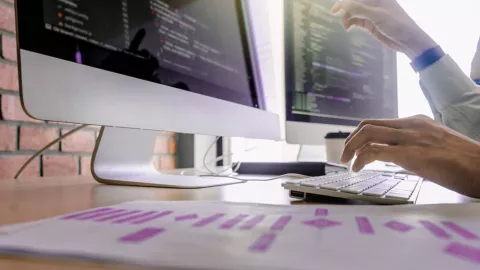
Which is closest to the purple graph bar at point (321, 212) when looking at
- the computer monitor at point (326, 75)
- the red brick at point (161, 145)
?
the computer monitor at point (326, 75)

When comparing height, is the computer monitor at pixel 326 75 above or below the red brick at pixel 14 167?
above

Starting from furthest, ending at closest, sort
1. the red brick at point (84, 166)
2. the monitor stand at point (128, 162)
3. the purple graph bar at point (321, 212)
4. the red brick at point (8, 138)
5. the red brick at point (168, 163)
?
the red brick at point (168, 163) → the red brick at point (84, 166) → the red brick at point (8, 138) → the monitor stand at point (128, 162) → the purple graph bar at point (321, 212)

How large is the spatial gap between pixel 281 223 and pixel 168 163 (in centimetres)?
124

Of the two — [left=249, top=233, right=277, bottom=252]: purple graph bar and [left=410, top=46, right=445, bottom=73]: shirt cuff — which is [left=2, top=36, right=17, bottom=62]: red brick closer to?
[left=249, top=233, right=277, bottom=252]: purple graph bar

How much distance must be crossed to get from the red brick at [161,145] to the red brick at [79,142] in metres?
0.29

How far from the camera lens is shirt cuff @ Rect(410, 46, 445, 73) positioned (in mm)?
1077

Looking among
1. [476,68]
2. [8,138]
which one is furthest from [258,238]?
[476,68]

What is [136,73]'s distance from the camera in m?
0.54

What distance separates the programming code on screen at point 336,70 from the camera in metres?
1.12

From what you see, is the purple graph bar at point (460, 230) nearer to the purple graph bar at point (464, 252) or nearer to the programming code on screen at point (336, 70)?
the purple graph bar at point (464, 252)

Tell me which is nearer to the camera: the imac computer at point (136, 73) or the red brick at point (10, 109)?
the imac computer at point (136, 73)

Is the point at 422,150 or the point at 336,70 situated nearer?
the point at 422,150

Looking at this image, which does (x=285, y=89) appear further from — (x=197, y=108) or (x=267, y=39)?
(x=197, y=108)

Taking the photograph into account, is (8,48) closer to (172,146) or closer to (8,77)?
(8,77)
